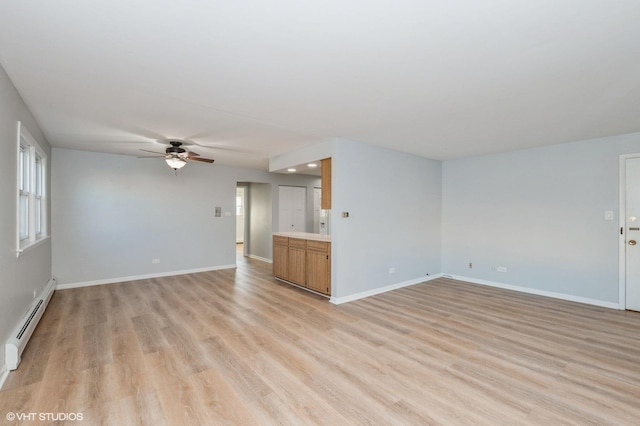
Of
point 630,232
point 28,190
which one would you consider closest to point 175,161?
point 28,190

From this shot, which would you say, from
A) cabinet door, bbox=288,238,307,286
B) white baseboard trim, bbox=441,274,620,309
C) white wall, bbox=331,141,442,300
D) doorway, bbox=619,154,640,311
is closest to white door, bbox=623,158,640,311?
doorway, bbox=619,154,640,311

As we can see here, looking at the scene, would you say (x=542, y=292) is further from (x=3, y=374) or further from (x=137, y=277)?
(x=137, y=277)

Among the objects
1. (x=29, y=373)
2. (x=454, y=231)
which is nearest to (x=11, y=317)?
(x=29, y=373)

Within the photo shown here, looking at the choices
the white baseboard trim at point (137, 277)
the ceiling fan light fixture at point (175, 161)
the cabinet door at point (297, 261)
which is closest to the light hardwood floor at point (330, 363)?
the cabinet door at point (297, 261)

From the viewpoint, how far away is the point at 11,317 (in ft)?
8.75

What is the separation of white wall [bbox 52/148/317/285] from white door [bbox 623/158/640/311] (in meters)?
7.27

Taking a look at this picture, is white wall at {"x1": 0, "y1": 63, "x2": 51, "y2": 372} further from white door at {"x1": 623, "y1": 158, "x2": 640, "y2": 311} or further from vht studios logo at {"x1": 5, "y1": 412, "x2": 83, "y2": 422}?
white door at {"x1": 623, "y1": 158, "x2": 640, "y2": 311}

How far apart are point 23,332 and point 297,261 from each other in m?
3.53

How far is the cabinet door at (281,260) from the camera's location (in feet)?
18.2

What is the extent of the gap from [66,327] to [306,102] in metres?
3.88

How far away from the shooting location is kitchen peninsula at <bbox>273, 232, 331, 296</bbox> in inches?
183

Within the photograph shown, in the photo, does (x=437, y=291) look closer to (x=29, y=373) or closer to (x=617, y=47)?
(x=617, y=47)

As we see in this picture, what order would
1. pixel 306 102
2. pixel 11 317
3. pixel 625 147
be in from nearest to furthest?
pixel 11 317, pixel 306 102, pixel 625 147

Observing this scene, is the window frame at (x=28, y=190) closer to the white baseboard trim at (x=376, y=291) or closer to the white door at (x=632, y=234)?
the white baseboard trim at (x=376, y=291)
